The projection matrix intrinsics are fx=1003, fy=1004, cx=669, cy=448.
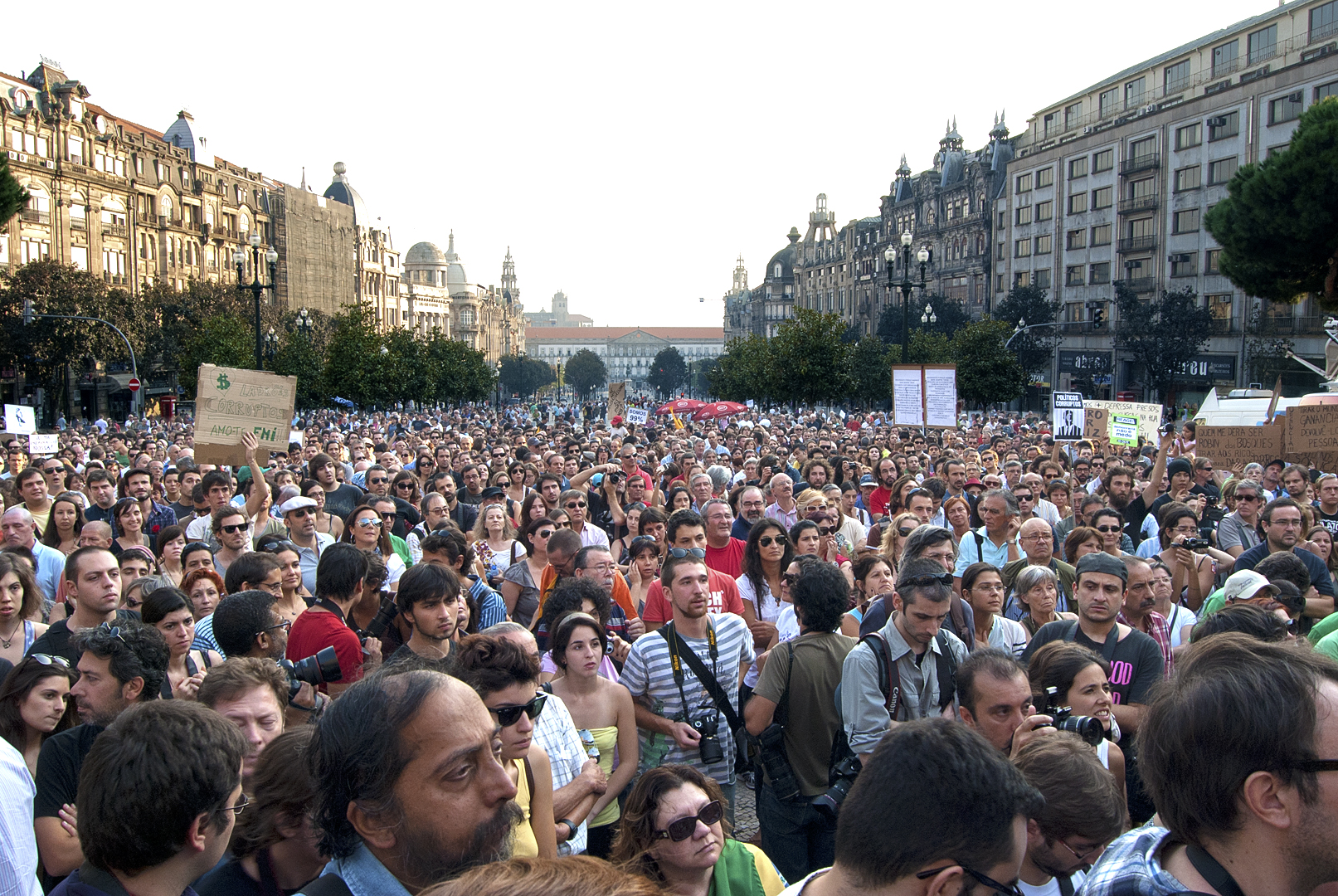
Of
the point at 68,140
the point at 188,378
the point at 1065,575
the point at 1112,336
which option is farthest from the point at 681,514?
the point at 68,140

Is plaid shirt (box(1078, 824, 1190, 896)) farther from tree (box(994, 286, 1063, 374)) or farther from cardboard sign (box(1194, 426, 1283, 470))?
tree (box(994, 286, 1063, 374))

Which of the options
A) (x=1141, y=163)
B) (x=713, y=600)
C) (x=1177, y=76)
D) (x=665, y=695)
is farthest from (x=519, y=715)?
(x=1177, y=76)

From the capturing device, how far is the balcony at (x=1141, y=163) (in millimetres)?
54156

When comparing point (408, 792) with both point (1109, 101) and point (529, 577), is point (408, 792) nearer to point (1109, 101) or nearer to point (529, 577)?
point (529, 577)

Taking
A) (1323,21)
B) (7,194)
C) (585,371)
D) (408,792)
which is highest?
(1323,21)

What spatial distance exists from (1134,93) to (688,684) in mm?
63649

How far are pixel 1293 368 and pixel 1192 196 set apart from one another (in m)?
12.0

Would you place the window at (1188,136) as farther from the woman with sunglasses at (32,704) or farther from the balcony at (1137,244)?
the woman with sunglasses at (32,704)

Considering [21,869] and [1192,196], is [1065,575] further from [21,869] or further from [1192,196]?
[1192,196]

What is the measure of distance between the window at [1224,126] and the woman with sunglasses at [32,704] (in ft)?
183

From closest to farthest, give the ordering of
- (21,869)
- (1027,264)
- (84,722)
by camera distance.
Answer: (21,869) → (84,722) → (1027,264)

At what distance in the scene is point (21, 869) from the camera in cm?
294

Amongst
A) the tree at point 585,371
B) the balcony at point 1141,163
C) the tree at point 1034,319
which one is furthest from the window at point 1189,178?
the tree at point 585,371

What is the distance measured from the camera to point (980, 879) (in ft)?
7.19
